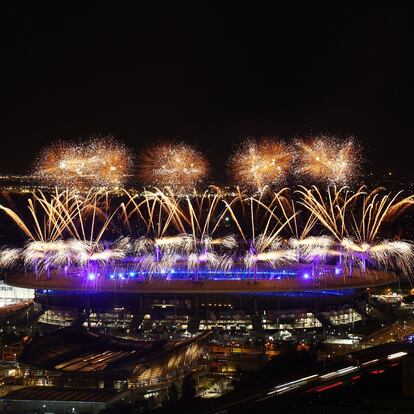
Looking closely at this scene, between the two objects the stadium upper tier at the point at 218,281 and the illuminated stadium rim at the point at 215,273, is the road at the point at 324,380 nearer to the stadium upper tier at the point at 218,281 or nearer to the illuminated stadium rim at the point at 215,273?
the stadium upper tier at the point at 218,281

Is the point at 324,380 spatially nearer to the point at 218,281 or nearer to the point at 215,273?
the point at 218,281

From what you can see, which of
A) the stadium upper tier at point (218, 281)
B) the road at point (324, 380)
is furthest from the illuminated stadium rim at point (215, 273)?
the road at point (324, 380)

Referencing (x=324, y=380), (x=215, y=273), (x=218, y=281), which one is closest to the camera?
(x=324, y=380)

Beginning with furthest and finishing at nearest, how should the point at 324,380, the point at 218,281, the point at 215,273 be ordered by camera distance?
the point at 215,273, the point at 218,281, the point at 324,380

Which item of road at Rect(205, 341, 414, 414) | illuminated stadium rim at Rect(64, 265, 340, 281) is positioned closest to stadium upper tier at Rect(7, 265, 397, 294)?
illuminated stadium rim at Rect(64, 265, 340, 281)

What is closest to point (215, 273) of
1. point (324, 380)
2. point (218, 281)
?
point (218, 281)

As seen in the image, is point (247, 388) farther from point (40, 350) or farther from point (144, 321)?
point (144, 321)

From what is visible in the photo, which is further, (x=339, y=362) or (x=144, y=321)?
(x=144, y=321)

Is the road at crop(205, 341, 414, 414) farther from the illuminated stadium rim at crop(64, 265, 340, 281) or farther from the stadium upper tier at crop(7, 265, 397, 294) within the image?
the illuminated stadium rim at crop(64, 265, 340, 281)

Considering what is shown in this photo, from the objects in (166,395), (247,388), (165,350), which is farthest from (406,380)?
(165,350)

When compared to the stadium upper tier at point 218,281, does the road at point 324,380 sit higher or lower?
lower

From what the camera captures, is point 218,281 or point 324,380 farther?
point 218,281
